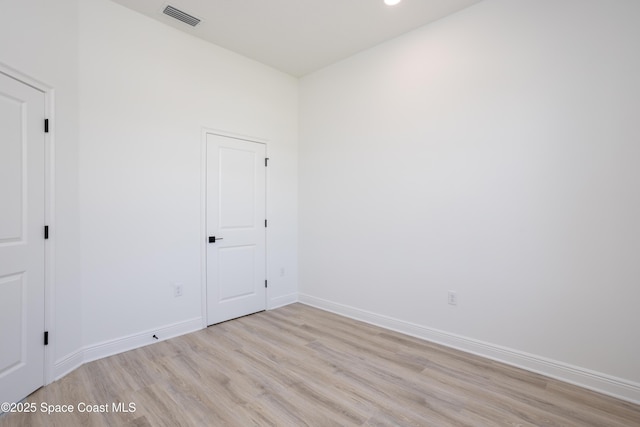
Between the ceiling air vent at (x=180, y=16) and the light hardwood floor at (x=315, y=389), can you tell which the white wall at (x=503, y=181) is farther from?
the ceiling air vent at (x=180, y=16)

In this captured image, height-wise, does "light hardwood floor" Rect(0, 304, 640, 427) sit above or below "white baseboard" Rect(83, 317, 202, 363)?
below

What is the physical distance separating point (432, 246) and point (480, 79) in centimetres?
164

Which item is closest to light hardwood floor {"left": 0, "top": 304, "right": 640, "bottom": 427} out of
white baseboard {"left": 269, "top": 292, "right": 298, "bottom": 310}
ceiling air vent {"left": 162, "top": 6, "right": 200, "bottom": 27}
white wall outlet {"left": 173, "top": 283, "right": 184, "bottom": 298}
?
white wall outlet {"left": 173, "top": 283, "right": 184, "bottom": 298}

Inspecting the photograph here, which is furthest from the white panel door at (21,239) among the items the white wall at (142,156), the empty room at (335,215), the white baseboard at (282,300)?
the white baseboard at (282,300)

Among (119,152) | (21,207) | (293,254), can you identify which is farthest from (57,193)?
(293,254)

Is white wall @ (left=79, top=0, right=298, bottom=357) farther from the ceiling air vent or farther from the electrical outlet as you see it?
the electrical outlet

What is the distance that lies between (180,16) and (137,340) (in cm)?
320

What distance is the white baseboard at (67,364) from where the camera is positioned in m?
2.33

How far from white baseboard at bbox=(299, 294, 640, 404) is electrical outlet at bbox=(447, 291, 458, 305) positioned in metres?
0.31

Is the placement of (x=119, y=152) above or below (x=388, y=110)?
below

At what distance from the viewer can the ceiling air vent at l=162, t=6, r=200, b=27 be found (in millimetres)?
2886

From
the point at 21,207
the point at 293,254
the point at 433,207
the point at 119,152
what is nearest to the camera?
the point at 21,207

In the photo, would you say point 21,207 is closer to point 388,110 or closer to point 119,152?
point 119,152

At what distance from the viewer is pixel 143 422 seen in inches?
74.0
